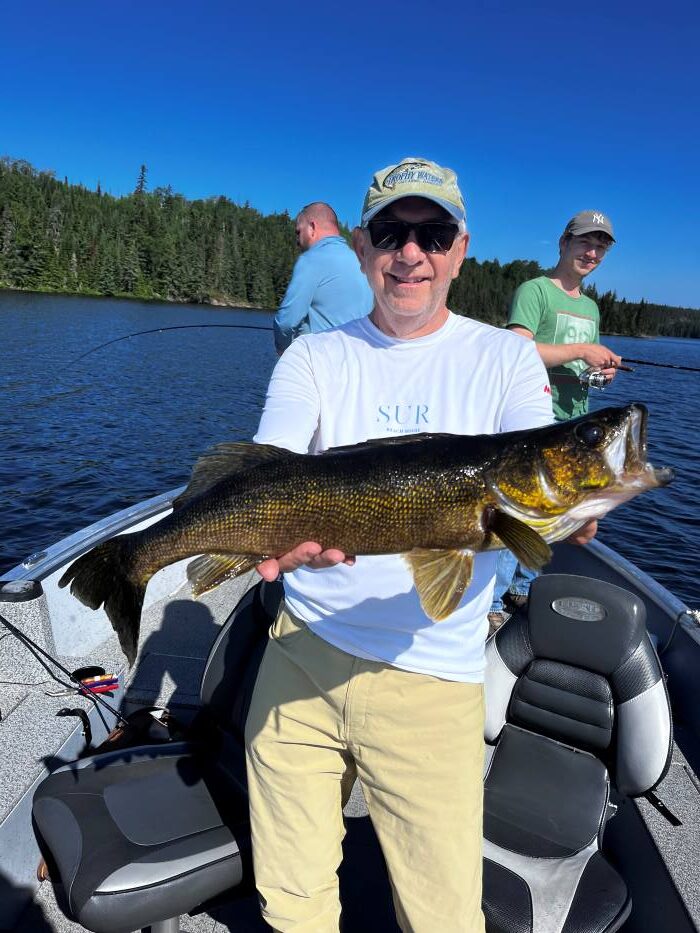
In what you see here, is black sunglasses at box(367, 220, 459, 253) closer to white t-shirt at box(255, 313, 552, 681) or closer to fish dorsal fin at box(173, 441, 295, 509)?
white t-shirt at box(255, 313, 552, 681)

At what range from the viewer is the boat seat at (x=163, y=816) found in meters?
2.48

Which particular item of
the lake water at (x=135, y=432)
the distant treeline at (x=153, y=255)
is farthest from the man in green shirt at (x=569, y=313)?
the distant treeline at (x=153, y=255)

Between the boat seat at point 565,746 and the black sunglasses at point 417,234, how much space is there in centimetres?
209

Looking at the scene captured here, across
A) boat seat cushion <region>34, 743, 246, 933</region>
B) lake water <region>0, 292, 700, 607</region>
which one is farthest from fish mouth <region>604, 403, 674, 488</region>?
lake water <region>0, 292, 700, 607</region>

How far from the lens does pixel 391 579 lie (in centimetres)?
238

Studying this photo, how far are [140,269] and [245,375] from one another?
272 ft

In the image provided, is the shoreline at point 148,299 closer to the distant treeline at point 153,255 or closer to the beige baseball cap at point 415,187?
the distant treeline at point 153,255

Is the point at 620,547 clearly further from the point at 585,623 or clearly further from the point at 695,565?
the point at 585,623

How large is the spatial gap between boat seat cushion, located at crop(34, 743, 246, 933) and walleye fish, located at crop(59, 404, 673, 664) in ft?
4.33

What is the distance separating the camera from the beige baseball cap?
2.47 m

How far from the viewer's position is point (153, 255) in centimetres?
11006

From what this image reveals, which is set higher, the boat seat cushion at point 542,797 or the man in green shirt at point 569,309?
the man in green shirt at point 569,309

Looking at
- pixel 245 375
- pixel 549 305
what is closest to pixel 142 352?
pixel 245 375

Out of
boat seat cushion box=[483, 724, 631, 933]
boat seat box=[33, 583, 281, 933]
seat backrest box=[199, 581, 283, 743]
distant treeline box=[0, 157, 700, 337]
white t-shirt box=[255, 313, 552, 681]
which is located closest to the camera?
white t-shirt box=[255, 313, 552, 681]
